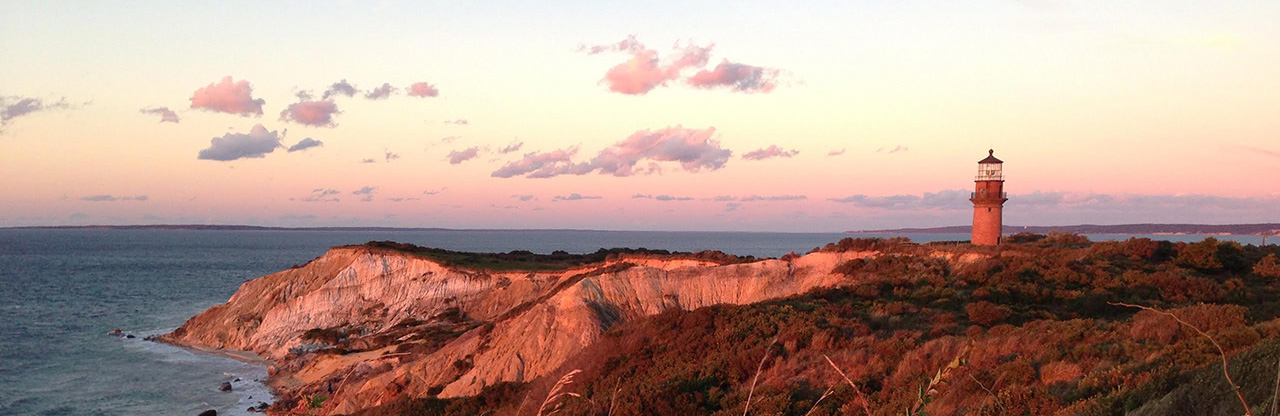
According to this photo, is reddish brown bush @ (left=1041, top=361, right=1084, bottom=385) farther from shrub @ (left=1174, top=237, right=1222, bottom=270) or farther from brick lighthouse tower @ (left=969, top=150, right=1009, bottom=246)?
brick lighthouse tower @ (left=969, top=150, right=1009, bottom=246)

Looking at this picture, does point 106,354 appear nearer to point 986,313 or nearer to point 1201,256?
point 986,313

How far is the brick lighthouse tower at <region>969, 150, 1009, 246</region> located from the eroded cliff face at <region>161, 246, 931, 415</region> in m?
7.79

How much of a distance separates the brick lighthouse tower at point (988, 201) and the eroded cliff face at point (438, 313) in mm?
7786

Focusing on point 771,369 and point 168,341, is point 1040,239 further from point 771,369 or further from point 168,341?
point 168,341

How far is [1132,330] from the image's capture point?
15789mm

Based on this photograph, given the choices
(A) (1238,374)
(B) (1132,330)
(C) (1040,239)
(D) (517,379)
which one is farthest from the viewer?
(C) (1040,239)

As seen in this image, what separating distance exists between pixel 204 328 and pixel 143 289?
33442 mm

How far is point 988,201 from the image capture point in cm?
4025

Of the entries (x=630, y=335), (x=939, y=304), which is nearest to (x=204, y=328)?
(x=630, y=335)

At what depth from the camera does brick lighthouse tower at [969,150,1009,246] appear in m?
40.1

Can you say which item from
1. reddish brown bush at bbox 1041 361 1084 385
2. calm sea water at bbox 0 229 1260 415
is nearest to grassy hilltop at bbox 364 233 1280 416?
reddish brown bush at bbox 1041 361 1084 385

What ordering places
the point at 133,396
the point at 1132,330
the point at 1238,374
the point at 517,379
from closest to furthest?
the point at 1238,374, the point at 1132,330, the point at 517,379, the point at 133,396

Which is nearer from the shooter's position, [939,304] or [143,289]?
[939,304]

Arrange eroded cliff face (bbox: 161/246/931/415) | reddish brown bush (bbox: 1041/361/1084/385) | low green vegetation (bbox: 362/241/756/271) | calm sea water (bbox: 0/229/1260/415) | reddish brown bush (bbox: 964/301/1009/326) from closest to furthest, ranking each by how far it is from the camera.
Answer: reddish brown bush (bbox: 1041/361/1084/385), reddish brown bush (bbox: 964/301/1009/326), eroded cliff face (bbox: 161/246/931/415), calm sea water (bbox: 0/229/1260/415), low green vegetation (bbox: 362/241/756/271)
